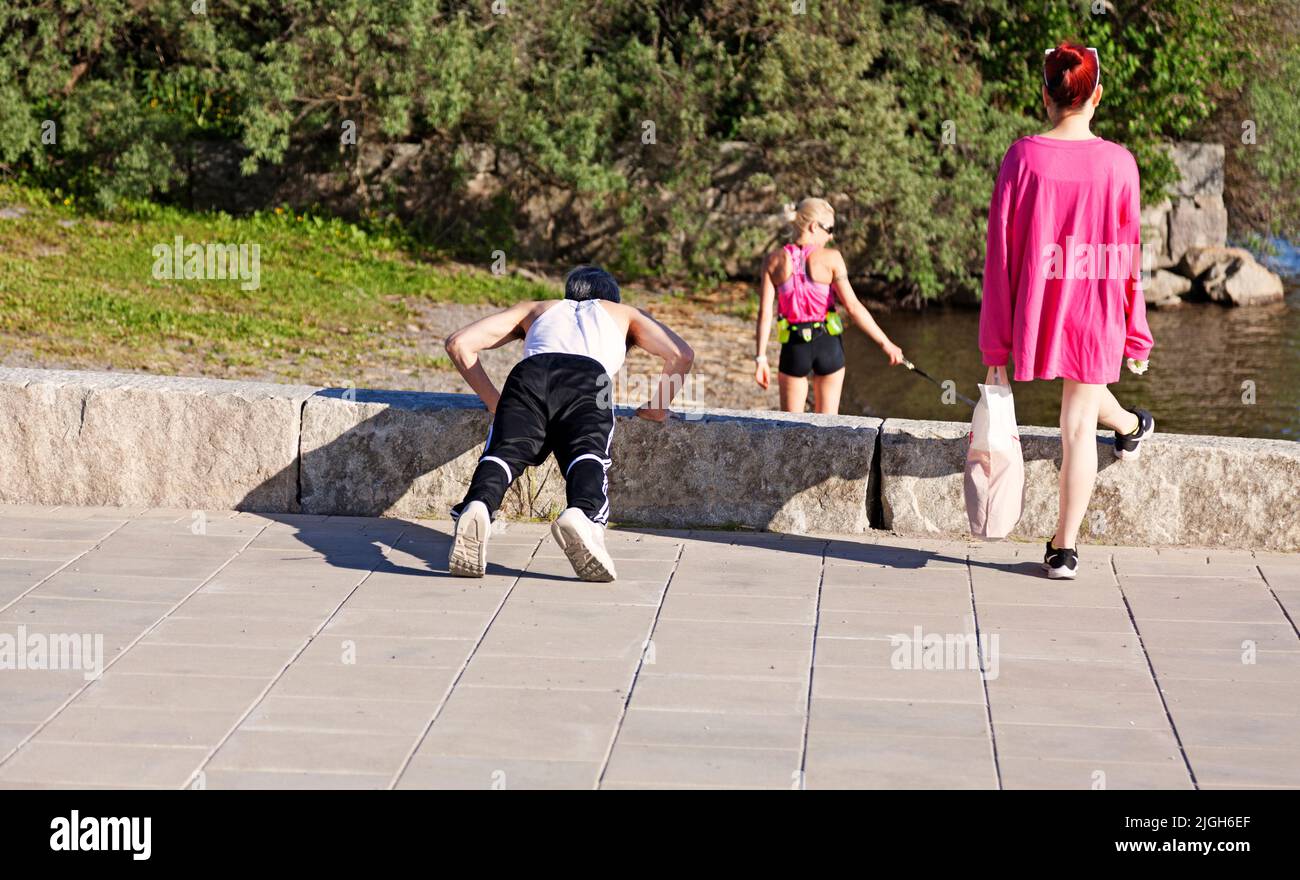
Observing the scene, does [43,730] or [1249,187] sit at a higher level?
[1249,187]

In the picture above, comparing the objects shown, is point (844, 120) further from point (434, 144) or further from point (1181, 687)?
point (1181, 687)

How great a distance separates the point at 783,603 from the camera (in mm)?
5273

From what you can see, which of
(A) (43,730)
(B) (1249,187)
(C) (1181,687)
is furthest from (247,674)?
(B) (1249,187)

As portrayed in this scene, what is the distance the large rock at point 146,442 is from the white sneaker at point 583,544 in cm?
133

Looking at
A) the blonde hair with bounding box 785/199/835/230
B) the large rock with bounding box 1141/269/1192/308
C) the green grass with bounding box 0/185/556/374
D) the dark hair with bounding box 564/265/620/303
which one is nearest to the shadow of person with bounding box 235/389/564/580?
the dark hair with bounding box 564/265/620/303

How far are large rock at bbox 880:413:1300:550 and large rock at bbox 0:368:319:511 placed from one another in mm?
2524

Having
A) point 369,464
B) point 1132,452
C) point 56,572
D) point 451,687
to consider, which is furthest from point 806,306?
point 56,572

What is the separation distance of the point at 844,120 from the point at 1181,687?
10601mm

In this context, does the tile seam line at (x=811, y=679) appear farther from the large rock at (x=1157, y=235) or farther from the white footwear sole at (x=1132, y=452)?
the large rock at (x=1157, y=235)

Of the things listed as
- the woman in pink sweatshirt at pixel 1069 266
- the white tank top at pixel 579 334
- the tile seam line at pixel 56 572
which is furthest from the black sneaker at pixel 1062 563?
the tile seam line at pixel 56 572

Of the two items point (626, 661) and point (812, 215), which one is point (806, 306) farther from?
point (626, 661)

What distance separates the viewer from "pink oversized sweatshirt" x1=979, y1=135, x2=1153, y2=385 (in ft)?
17.1

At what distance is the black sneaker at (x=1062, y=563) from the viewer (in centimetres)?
552

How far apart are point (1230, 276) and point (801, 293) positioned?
430 inches
